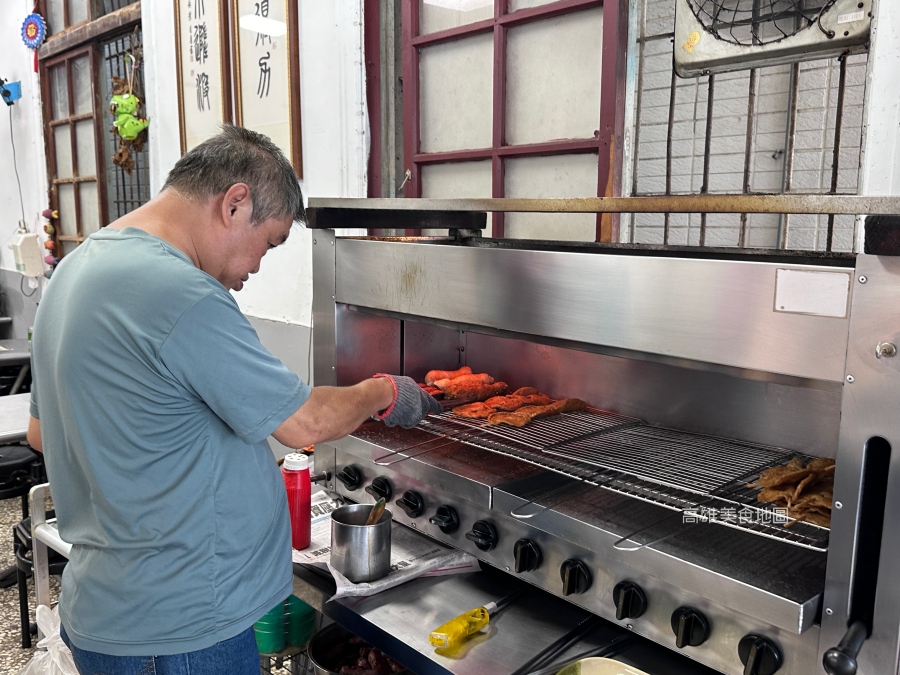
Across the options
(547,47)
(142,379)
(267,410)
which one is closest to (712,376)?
(267,410)

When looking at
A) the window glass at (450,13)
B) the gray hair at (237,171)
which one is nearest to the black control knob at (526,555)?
the gray hair at (237,171)

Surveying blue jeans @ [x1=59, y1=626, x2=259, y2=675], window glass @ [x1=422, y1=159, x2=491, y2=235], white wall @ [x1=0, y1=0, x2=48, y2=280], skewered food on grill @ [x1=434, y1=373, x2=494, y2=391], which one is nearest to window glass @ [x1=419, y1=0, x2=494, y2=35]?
window glass @ [x1=422, y1=159, x2=491, y2=235]

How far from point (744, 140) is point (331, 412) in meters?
1.53

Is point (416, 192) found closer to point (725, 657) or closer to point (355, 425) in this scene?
point (355, 425)

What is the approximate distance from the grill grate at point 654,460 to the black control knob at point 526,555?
0.16 m

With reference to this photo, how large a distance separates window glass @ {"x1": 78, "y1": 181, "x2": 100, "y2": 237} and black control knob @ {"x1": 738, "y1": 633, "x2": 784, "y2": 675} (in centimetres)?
593

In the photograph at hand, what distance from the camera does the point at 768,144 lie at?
214 centimetres

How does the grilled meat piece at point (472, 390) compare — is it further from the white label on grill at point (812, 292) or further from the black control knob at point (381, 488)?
the white label on grill at point (812, 292)

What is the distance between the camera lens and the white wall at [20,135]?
660 cm

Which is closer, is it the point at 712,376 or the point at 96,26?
the point at 712,376

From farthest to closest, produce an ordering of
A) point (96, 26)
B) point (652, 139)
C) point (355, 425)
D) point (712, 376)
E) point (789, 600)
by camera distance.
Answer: point (96, 26) → point (652, 139) → point (712, 376) → point (355, 425) → point (789, 600)

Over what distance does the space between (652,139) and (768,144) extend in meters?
0.36

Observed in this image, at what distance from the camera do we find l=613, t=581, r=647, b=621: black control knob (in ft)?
4.29

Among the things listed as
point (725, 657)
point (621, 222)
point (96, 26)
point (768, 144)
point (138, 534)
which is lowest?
point (725, 657)
